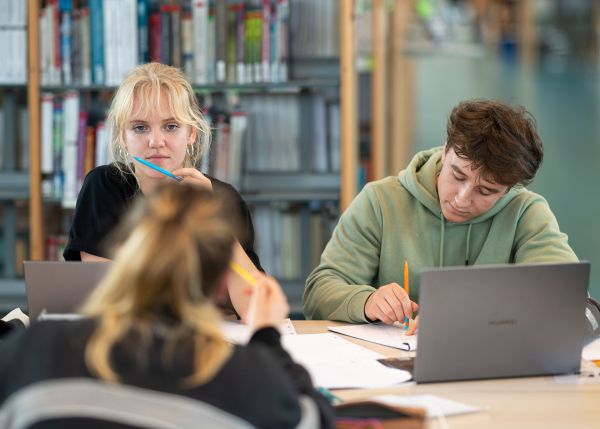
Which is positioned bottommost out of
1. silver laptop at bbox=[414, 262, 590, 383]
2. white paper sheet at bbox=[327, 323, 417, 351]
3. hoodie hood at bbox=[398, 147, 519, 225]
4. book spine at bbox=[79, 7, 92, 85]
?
white paper sheet at bbox=[327, 323, 417, 351]

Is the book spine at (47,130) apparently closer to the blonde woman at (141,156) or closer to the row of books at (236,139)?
the row of books at (236,139)

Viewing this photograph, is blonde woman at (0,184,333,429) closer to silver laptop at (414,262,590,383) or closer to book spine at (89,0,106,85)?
silver laptop at (414,262,590,383)

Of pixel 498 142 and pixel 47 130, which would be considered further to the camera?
pixel 47 130

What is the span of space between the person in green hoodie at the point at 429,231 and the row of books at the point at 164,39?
A: 150cm

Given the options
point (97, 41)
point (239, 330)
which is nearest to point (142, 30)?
point (97, 41)

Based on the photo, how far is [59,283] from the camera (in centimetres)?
181

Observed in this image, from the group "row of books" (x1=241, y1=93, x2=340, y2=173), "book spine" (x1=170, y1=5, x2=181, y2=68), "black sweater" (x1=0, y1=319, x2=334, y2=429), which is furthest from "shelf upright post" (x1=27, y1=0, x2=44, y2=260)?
"black sweater" (x1=0, y1=319, x2=334, y2=429)

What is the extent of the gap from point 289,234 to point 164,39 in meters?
0.98

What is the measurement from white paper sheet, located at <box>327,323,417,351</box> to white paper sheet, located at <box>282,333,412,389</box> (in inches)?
2.3

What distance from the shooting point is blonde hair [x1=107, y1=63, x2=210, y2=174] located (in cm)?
233

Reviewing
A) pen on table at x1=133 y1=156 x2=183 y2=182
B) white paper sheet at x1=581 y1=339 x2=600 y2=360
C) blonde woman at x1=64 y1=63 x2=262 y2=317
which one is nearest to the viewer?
white paper sheet at x1=581 y1=339 x2=600 y2=360

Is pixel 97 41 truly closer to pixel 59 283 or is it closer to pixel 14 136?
pixel 14 136

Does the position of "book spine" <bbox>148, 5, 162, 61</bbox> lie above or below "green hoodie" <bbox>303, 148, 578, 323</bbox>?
above

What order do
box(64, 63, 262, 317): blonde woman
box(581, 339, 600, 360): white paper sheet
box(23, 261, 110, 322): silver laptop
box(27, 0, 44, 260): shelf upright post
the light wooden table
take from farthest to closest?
box(27, 0, 44, 260): shelf upright post < box(64, 63, 262, 317): blonde woman < box(581, 339, 600, 360): white paper sheet < box(23, 261, 110, 322): silver laptop < the light wooden table
